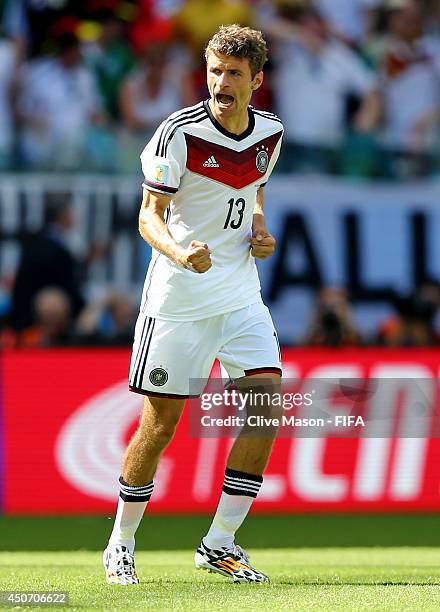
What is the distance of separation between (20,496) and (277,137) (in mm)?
5623

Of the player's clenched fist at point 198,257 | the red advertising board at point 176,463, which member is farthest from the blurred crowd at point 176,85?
the player's clenched fist at point 198,257

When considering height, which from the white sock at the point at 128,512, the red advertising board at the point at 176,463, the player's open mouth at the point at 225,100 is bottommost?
the red advertising board at the point at 176,463

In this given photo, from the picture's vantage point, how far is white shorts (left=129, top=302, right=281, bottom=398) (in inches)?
236

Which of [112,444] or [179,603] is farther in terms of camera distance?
[112,444]

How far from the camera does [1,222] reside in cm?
1332

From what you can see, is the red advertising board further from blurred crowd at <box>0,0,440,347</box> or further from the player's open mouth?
the player's open mouth

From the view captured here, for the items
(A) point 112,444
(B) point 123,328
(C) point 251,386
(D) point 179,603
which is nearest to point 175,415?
(C) point 251,386

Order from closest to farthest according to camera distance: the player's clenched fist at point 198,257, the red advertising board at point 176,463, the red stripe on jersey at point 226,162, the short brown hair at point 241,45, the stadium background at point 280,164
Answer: the player's clenched fist at point 198,257 → the short brown hair at point 241,45 → the red stripe on jersey at point 226,162 → the red advertising board at point 176,463 → the stadium background at point 280,164

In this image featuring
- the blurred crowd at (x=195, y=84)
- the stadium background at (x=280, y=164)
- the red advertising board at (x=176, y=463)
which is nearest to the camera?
the red advertising board at (x=176, y=463)

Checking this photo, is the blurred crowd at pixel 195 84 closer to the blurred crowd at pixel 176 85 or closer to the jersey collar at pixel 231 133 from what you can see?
the blurred crowd at pixel 176 85

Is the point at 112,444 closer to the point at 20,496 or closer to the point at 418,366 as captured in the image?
the point at 20,496

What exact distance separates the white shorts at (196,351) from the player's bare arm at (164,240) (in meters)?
0.43

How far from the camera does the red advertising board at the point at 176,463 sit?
10.9 metres

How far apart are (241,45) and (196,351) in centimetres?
143
